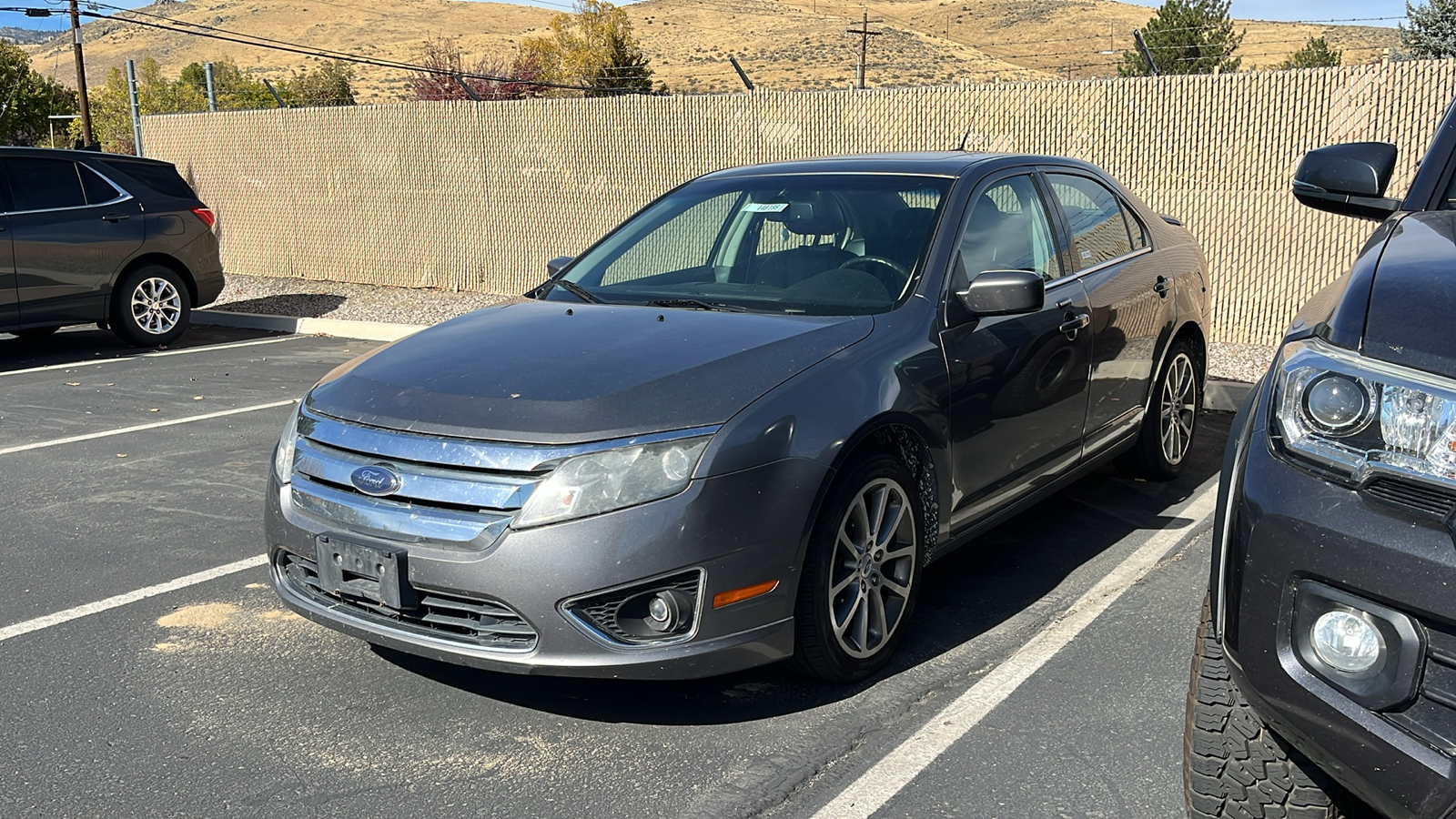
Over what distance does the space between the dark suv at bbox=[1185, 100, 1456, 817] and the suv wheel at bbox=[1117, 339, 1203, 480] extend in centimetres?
323

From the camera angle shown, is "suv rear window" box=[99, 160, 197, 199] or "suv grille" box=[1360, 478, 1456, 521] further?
"suv rear window" box=[99, 160, 197, 199]

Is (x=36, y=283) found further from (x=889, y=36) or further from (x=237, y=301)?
(x=889, y=36)

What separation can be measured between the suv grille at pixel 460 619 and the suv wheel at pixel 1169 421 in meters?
3.45

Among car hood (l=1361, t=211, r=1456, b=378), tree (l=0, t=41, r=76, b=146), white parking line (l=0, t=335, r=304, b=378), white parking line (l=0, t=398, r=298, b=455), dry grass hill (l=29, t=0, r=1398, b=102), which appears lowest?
white parking line (l=0, t=335, r=304, b=378)

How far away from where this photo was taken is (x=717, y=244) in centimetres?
484

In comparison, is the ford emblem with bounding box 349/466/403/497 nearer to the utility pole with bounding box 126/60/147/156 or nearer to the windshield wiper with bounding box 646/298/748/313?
the windshield wiper with bounding box 646/298/748/313

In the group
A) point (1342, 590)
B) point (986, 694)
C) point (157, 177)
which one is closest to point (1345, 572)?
point (1342, 590)

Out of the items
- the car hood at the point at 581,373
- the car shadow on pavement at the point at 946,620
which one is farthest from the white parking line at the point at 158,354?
the car shadow on pavement at the point at 946,620

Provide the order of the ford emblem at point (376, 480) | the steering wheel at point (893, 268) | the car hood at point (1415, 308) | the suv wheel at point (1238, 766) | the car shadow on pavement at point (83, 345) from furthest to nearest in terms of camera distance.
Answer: the car shadow on pavement at point (83, 345), the steering wheel at point (893, 268), the ford emblem at point (376, 480), the suv wheel at point (1238, 766), the car hood at point (1415, 308)

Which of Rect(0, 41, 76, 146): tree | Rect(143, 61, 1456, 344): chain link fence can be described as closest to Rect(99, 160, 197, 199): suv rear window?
Rect(143, 61, 1456, 344): chain link fence

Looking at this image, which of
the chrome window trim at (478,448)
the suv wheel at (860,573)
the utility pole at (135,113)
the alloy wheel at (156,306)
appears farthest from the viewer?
the utility pole at (135,113)

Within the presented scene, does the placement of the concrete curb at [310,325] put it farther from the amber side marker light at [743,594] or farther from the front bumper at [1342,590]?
the front bumper at [1342,590]

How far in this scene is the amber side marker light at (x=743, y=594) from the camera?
3.21 metres

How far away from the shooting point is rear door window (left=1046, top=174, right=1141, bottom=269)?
509 cm
